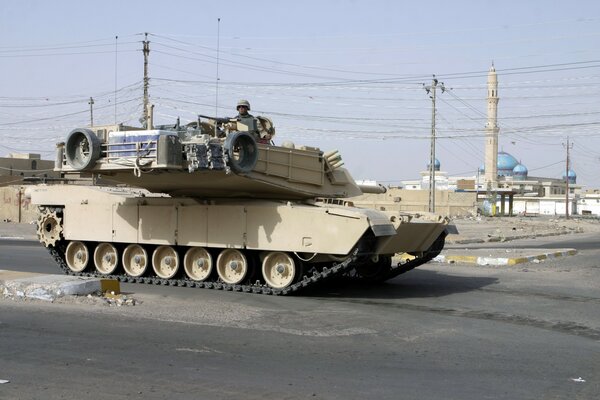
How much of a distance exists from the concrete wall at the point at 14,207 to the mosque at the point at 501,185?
42.5 m

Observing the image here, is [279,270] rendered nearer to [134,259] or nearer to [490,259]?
[134,259]

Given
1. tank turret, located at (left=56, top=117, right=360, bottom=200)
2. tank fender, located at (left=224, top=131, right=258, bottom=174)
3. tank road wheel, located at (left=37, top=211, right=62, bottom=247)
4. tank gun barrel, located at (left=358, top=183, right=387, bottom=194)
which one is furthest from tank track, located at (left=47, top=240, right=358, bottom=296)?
tank gun barrel, located at (left=358, top=183, right=387, bottom=194)

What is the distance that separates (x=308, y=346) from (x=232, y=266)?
20.5 feet

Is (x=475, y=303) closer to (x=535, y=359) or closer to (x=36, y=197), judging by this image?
(x=535, y=359)

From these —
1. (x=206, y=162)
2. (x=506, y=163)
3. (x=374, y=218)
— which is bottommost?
(x=374, y=218)

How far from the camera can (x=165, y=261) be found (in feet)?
53.2

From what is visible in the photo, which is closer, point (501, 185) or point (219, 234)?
point (219, 234)

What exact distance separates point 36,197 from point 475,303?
1045cm

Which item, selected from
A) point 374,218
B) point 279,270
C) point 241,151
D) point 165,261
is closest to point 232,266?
point 279,270

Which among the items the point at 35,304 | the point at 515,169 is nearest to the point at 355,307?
the point at 35,304

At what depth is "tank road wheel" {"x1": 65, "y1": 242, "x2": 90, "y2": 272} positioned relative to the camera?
57.5 ft

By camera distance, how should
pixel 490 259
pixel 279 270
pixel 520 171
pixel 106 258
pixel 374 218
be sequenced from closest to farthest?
pixel 374 218 → pixel 279 270 → pixel 106 258 → pixel 490 259 → pixel 520 171

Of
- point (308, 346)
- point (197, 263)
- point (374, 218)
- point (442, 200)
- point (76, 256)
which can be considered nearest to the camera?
point (308, 346)

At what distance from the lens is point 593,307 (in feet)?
42.4
